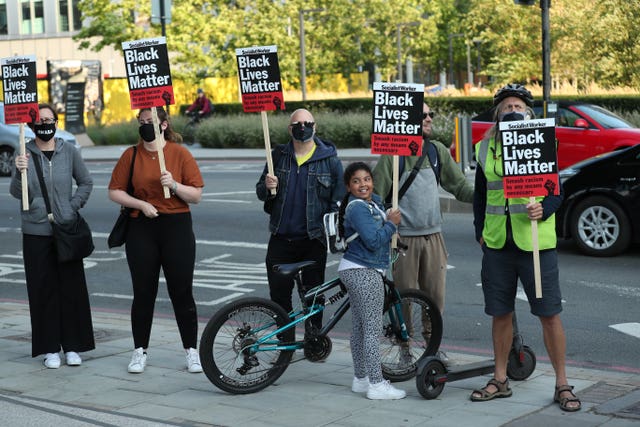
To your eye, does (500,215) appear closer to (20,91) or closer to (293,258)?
(293,258)

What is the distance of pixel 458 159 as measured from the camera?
771 inches

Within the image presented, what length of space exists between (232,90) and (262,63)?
43187 mm

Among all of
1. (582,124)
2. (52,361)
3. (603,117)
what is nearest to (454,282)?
(52,361)

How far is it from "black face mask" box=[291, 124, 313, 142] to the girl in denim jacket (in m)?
0.72

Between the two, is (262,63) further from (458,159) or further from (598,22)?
(598,22)

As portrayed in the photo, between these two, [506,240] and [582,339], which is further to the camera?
[582,339]

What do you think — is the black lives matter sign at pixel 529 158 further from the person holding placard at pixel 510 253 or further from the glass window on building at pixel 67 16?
the glass window on building at pixel 67 16

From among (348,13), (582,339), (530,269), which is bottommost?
(582,339)

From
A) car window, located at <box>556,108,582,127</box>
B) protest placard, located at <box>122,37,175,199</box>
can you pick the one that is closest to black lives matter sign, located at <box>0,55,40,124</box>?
protest placard, located at <box>122,37,175,199</box>

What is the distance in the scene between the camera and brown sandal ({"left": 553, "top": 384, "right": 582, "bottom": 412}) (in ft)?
20.7

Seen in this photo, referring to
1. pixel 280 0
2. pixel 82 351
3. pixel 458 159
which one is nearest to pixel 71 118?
pixel 280 0

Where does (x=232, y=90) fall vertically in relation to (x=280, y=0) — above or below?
below

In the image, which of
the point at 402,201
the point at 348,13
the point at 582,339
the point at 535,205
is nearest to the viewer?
the point at 535,205

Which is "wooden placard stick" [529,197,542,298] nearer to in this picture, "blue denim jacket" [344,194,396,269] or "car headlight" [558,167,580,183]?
"blue denim jacket" [344,194,396,269]
